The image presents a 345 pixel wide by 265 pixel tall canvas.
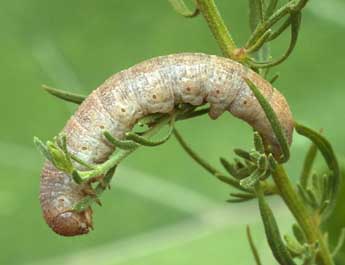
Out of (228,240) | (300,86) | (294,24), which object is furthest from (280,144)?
(300,86)

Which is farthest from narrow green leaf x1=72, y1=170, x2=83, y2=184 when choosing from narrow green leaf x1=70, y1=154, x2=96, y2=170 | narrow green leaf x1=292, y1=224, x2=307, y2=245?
narrow green leaf x1=292, y1=224, x2=307, y2=245

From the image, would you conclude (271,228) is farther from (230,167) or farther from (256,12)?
(256,12)

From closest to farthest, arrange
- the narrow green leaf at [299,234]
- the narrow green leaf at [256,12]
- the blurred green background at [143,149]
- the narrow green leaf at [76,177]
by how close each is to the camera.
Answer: the narrow green leaf at [76,177] < the narrow green leaf at [256,12] < the narrow green leaf at [299,234] < the blurred green background at [143,149]

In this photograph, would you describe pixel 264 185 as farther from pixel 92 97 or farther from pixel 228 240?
pixel 228 240

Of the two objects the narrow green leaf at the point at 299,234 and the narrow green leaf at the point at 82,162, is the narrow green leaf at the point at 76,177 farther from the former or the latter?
the narrow green leaf at the point at 299,234

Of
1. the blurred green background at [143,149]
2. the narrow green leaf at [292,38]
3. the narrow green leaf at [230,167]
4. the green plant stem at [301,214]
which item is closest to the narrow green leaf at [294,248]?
the green plant stem at [301,214]

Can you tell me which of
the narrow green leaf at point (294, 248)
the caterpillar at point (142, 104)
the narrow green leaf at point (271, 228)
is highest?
the caterpillar at point (142, 104)

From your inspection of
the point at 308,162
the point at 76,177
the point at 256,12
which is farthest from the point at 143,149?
the point at 76,177

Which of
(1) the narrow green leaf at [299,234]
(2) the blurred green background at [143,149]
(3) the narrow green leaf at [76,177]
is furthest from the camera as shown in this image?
(2) the blurred green background at [143,149]
